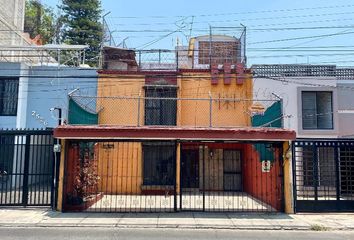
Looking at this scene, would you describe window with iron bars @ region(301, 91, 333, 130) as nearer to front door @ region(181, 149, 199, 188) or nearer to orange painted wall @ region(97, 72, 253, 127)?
orange painted wall @ region(97, 72, 253, 127)

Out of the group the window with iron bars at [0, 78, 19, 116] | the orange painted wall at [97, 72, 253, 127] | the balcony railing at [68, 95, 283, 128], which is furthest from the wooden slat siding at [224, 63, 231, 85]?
the window with iron bars at [0, 78, 19, 116]

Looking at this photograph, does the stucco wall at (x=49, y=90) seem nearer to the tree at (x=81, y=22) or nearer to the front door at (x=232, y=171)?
the front door at (x=232, y=171)

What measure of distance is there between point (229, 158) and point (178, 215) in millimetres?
8664

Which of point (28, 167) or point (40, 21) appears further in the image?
point (40, 21)

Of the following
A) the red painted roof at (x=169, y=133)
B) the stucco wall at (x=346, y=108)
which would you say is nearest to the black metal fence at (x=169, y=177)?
the red painted roof at (x=169, y=133)

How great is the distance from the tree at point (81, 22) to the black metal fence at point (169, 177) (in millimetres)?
25612

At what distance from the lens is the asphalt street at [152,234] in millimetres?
9156

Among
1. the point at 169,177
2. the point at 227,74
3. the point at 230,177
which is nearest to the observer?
the point at 169,177

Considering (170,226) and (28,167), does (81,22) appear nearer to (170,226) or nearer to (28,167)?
(28,167)

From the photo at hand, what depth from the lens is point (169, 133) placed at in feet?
42.0

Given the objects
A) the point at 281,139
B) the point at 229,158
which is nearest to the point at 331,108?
the point at 229,158

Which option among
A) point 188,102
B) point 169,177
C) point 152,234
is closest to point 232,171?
point 169,177

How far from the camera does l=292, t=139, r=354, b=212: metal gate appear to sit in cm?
1305

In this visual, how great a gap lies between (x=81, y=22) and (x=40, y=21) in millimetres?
6927
